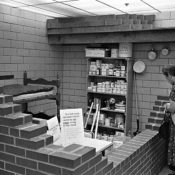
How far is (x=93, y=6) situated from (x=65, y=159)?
10.8ft

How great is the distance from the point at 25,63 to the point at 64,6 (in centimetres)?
148

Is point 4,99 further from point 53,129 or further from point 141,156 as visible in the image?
point 141,156

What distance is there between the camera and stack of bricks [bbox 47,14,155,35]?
4.84 meters

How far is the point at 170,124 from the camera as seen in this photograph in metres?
3.13

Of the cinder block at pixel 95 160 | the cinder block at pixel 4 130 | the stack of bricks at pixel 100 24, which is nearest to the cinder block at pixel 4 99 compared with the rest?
the cinder block at pixel 4 130

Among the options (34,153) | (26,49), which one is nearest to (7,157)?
(34,153)

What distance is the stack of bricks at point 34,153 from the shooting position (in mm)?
1848

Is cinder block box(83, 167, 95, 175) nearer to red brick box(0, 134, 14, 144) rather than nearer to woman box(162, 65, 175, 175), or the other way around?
red brick box(0, 134, 14, 144)

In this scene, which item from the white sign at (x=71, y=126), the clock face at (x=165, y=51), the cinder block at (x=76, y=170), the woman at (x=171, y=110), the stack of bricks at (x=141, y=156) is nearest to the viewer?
the cinder block at (x=76, y=170)

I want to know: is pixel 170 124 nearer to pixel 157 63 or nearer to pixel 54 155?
pixel 54 155

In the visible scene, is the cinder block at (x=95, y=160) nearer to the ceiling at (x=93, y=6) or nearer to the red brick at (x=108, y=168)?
the red brick at (x=108, y=168)

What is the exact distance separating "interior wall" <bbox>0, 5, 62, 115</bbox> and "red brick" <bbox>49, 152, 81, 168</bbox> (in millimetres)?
3203

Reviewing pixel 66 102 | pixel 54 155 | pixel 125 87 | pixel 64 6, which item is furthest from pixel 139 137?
pixel 66 102

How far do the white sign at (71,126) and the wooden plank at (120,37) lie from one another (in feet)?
9.78
